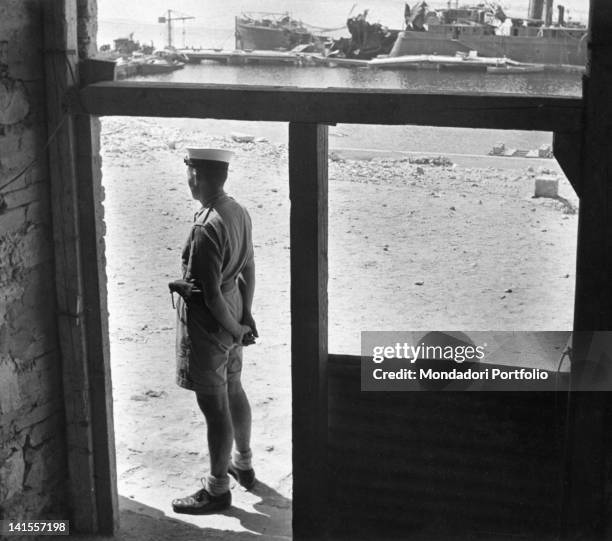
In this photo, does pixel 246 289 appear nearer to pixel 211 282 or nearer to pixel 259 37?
pixel 211 282

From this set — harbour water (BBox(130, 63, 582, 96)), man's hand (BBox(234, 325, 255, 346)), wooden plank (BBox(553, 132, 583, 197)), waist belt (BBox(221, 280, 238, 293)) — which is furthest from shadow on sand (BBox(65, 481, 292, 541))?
harbour water (BBox(130, 63, 582, 96))

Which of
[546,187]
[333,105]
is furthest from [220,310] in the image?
[546,187]

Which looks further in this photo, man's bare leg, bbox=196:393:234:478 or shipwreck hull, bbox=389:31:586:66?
shipwreck hull, bbox=389:31:586:66

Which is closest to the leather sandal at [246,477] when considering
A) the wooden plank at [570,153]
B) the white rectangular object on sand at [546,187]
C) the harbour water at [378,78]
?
the wooden plank at [570,153]

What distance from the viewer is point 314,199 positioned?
3.65m

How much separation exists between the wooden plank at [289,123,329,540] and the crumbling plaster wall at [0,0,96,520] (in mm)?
1058

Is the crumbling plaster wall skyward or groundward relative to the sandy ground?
skyward

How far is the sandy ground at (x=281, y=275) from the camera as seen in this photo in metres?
5.11

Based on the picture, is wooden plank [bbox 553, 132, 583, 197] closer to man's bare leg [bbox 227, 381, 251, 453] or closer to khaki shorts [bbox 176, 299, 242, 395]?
khaki shorts [bbox 176, 299, 242, 395]

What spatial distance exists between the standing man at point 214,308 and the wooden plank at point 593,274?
162 centimetres

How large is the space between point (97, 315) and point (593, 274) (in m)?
2.04

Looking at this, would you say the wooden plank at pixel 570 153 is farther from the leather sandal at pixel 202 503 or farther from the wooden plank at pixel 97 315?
the leather sandal at pixel 202 503

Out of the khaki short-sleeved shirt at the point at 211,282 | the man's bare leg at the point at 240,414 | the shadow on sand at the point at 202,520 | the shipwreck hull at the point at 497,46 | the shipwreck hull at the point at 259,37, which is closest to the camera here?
the khaki short-sleeved shirt at the point at 211,282

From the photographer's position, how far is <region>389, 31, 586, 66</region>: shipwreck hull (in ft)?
67.3
